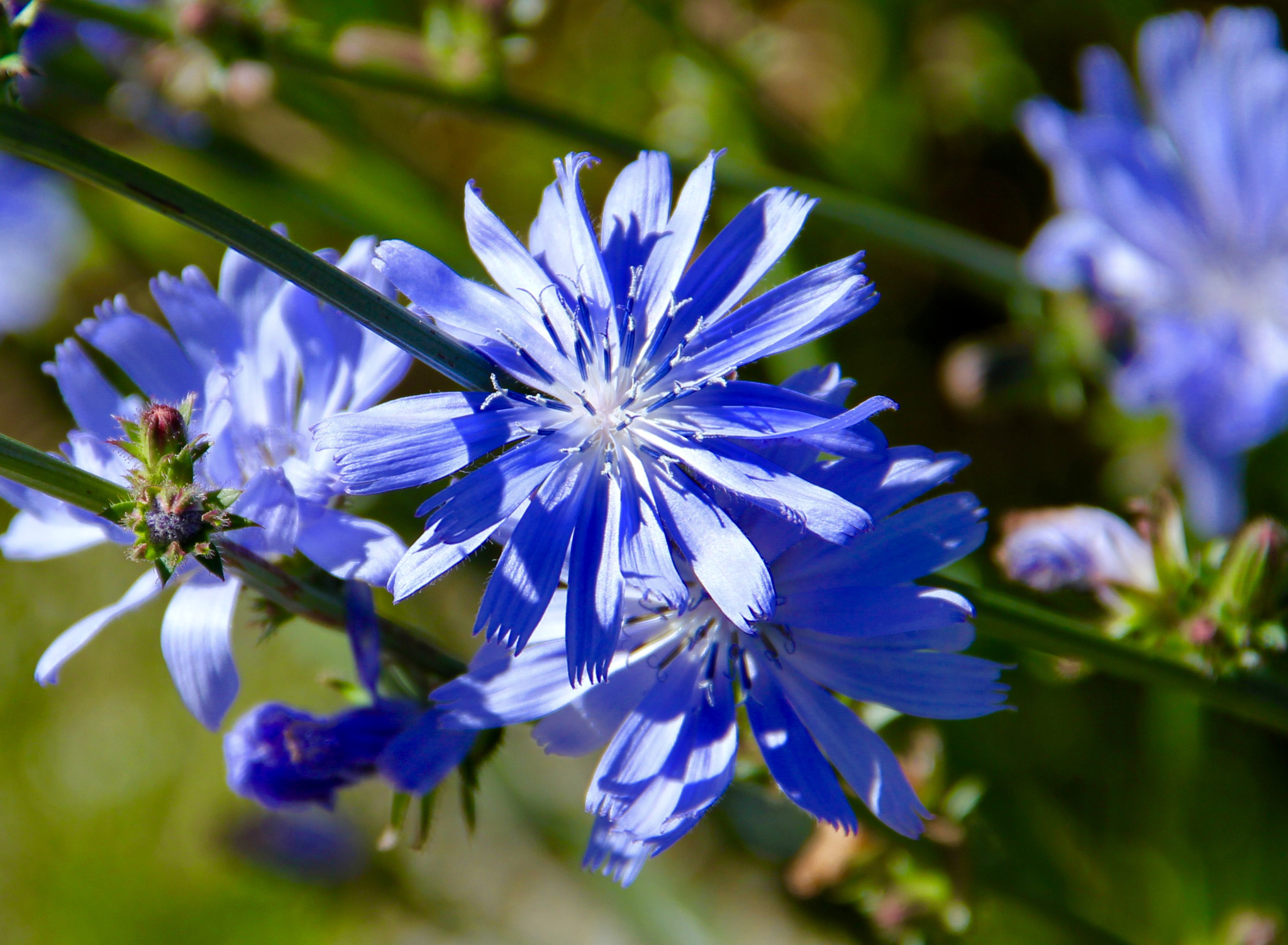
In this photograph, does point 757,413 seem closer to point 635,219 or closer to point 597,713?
point 635,219

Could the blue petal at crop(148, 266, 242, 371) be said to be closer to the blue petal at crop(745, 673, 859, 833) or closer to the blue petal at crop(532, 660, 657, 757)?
the blue petal at crop(532, 660, 657, 757)

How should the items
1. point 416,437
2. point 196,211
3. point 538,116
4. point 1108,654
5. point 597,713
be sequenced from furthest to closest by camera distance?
point 538,116 → point 1108,654 → point 597,713 → point 416,437 → point 196,211

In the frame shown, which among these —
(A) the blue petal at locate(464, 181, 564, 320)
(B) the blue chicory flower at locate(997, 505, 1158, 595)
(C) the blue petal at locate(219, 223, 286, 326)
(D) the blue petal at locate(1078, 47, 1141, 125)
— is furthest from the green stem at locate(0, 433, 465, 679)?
(D) the blue petal at locate(1078, 47, 1141, 125)

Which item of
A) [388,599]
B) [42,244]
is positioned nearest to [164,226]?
[42,244]

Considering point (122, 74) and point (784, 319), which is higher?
point (122, 74)

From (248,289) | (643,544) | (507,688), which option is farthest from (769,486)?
(248,289)

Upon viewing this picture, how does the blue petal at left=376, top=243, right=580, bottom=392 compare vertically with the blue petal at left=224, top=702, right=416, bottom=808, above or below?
above
